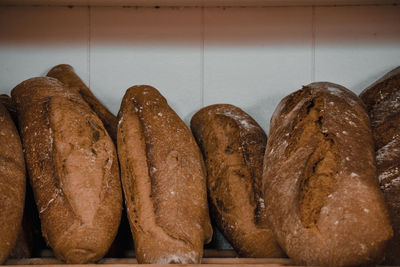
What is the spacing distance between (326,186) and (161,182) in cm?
47

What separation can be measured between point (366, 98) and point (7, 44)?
4.58ft

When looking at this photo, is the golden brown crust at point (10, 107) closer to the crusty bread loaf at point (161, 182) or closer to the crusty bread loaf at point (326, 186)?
the crusty bread loaf at point (161, 182)

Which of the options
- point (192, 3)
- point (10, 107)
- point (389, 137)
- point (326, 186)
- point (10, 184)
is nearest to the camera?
point (326, 186)

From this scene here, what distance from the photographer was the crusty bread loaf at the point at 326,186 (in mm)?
908

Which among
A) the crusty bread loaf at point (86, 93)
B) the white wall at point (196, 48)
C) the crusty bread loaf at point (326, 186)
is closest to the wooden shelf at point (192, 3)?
the white wall at point (196, 48)

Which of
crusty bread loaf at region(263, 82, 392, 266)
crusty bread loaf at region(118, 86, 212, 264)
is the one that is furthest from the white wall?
crusty bread loaf at region(263, 82, 392, 266)

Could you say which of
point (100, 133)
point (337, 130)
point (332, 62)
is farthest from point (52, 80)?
point (332, 62)

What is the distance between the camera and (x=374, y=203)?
3.10 ft

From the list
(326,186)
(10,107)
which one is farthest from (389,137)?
(10,107)

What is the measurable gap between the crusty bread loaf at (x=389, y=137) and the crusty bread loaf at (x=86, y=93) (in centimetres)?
87

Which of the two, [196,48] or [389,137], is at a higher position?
[196,48]

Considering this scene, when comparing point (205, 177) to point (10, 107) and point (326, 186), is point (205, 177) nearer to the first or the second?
point (326, 186)

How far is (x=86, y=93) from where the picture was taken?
146 cm

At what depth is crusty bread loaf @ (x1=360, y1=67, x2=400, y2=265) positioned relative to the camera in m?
1.09
